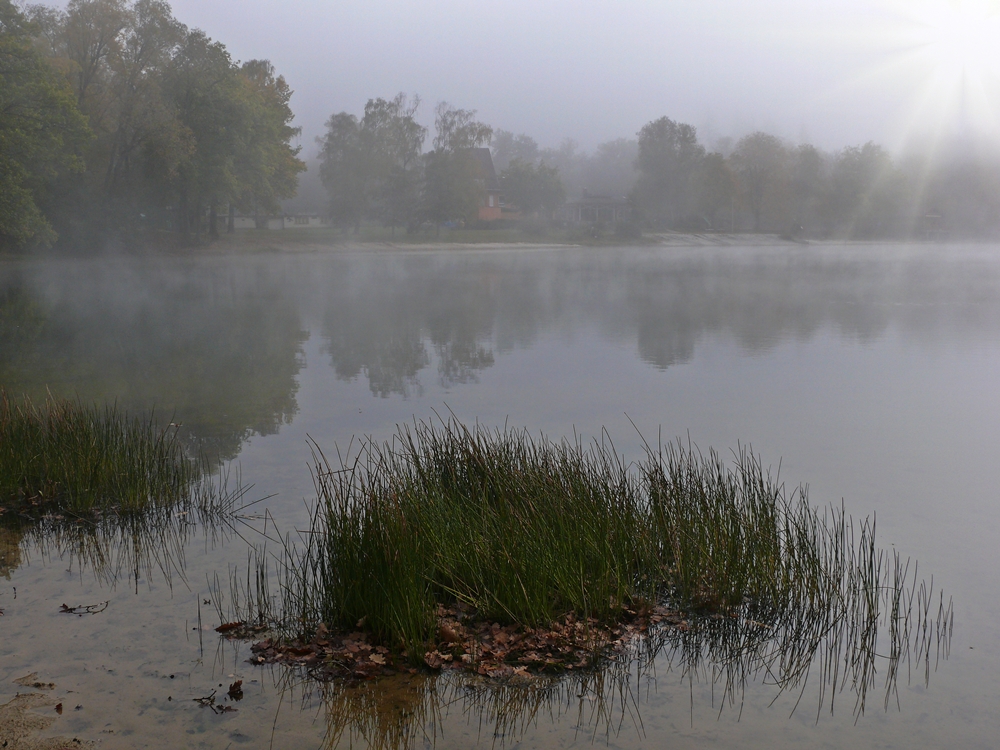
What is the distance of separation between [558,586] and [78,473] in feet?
14.1

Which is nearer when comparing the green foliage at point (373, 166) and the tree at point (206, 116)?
the tree at point (206, 116)

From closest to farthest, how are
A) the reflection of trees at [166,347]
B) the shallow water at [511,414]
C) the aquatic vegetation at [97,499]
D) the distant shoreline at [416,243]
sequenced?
the shallow water at [511,414]
the aquatic vegetation at [97,499]
the reflection of trees at [166,347]
the distant shoreline at [416,243]

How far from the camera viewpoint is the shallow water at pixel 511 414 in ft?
14.9

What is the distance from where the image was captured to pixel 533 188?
82312 mm

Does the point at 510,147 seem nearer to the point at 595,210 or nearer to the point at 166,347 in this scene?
the point at 595,210

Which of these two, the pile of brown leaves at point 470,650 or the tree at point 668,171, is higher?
the tree at point 668,171

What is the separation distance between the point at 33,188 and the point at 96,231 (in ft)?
27.1

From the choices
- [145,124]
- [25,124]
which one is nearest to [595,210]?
[145,124]

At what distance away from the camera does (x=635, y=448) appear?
1033 cm

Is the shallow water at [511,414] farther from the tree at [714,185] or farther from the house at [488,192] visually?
the tree at [714,185]

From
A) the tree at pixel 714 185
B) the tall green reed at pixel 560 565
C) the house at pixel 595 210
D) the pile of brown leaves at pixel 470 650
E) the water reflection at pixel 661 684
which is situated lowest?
the water reflection at pixel 661 684

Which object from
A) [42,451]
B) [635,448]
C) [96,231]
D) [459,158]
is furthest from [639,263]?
[42,451]

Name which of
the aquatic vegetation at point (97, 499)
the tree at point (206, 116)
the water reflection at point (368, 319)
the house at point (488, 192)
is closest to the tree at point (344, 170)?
the house at point (488, 192)

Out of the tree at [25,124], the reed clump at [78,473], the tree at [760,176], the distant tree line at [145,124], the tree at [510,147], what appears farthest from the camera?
the tree at [510,147]
